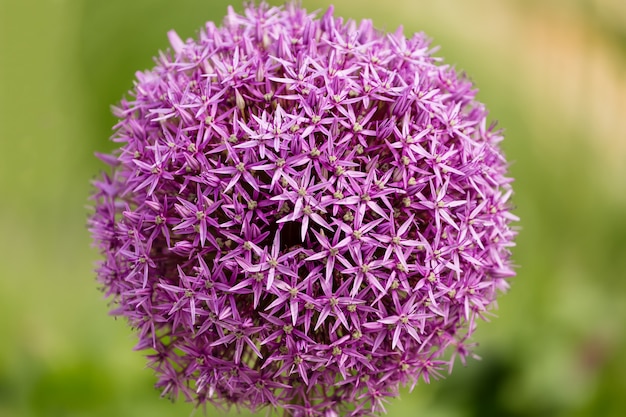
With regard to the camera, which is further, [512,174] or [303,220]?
[512,174]

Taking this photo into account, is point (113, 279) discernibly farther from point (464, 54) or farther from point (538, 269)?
point (464, 54)

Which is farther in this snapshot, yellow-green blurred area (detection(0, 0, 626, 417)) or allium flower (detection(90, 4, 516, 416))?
yellow-green blurred area (detection(0, 0, 626, 417))

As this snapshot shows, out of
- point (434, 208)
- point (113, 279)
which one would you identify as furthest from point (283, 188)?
point (113, 279)

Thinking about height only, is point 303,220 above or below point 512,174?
below

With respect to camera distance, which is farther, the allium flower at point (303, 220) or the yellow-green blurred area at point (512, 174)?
the yellow-green blurred area at point (512, 174)
